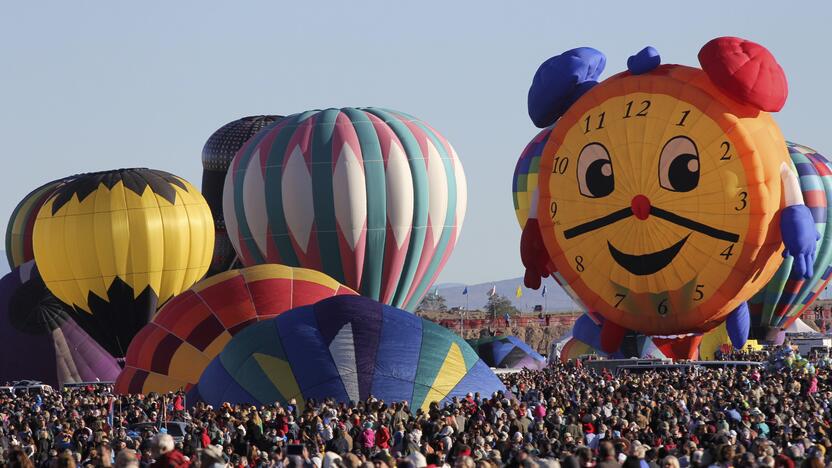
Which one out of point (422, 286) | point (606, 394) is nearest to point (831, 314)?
point (422, 286)

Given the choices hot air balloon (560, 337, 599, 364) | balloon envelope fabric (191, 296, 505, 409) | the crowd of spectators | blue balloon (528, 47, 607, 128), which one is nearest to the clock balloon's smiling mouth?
blue balloon (528, 47, 607, 128)

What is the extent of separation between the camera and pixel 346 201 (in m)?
36.1

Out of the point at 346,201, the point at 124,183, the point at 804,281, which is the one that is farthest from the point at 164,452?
the point at 804,281

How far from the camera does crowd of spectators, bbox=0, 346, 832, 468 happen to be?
10273mm

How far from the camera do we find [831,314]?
77.8m

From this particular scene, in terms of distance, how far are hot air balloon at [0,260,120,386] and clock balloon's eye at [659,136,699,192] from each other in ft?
51.1

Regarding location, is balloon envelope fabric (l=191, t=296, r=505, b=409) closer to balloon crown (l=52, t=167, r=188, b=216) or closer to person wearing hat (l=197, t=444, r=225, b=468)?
person wearing hat (l=197, t=444, r=225, b=468)

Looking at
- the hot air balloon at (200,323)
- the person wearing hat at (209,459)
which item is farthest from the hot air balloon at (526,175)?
the person wearing hat at (209,459)

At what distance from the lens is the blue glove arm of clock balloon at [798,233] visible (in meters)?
24.5

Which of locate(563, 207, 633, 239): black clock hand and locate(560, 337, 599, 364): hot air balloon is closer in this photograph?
locate(563, 207, 633, 239): black clock hand

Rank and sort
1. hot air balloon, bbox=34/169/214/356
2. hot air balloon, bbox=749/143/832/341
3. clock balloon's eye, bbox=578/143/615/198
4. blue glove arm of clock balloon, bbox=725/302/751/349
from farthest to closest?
hot air balloon, bbox=749/143/832/341, hot air balloon, bbox=34/169/214/356, blue glove arm of clock balloon, bbox=725/302/751/349, clock balloon's eye, bbox=578/143/615/198

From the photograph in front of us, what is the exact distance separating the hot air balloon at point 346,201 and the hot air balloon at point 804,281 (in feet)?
26.2

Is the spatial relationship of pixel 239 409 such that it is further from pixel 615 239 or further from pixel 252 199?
pixel 252 199

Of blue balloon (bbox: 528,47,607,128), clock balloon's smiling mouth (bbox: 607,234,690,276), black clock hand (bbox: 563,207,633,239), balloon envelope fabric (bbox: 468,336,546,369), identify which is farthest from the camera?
balloon envelope fabric (bbox: 468,336,546,369)
